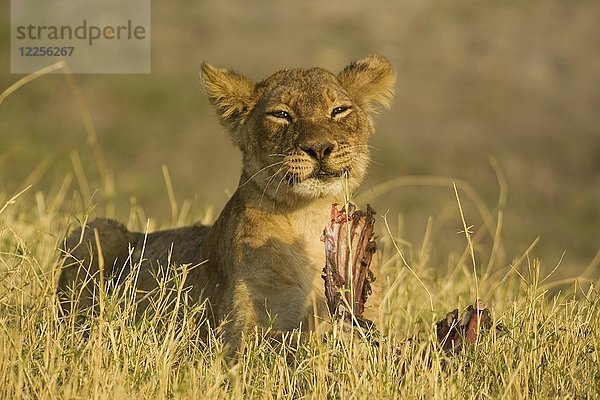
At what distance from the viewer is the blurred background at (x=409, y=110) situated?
1521 cm

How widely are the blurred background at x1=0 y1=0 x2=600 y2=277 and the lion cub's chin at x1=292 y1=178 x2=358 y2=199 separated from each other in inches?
279

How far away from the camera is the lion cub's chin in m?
5.46

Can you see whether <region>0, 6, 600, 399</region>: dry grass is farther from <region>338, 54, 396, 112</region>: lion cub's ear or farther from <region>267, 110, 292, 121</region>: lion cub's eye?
<region>338, 54, 396, 112</region>: lion cub's ear

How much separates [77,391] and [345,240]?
4.39ft

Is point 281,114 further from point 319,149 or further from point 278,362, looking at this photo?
point 278,362

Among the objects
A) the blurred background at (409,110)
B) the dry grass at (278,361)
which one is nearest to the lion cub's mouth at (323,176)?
the dry grass at (278,361)

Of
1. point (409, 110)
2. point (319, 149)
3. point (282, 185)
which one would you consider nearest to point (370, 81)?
point (282, 185)

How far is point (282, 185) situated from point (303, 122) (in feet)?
1.03

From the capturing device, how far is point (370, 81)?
21.1 feet

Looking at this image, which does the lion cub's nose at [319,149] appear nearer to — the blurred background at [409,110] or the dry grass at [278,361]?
the dry grass at [278,361]

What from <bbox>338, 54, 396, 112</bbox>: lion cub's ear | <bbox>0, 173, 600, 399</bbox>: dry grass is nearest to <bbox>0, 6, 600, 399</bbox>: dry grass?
<bbox>0, 173, 600, 399</bbox>: dry grass

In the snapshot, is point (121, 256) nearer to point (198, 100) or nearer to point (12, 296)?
point (12, 296)

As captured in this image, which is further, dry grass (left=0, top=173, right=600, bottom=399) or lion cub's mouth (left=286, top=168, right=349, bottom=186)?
lion cub's mouth (left=286, top=168, right=349, bottom=186)

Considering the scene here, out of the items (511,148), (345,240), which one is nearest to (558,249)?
(511,148)
